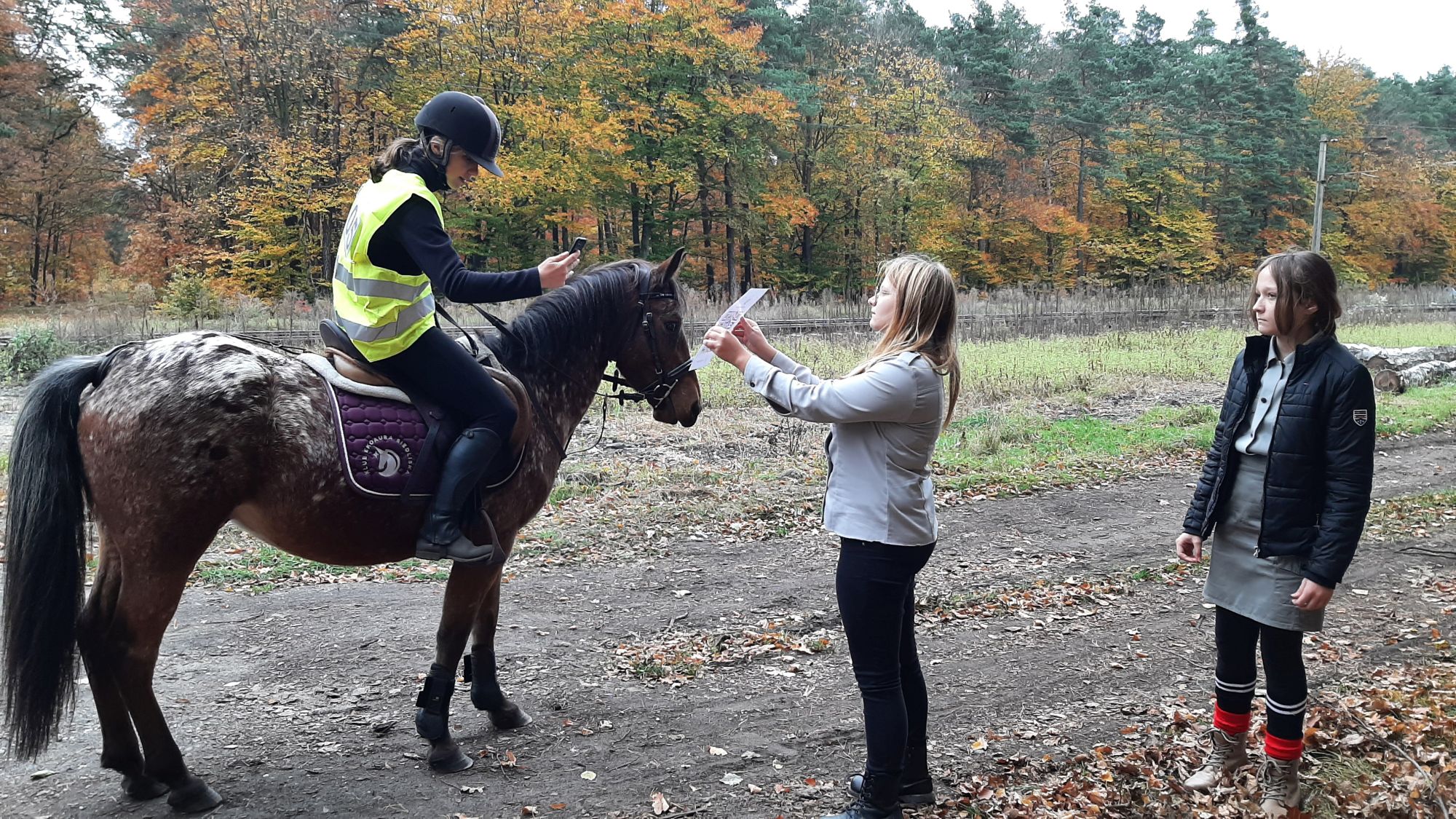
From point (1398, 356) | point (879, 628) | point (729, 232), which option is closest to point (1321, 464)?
point (879, 628)

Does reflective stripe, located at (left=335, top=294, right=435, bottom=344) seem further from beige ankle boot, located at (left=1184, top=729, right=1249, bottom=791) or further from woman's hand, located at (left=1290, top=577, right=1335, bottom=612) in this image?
beige ankle boot, located at (left=1184, top=729, right=1249, bottom=791)

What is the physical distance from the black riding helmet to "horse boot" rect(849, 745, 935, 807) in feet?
9.59

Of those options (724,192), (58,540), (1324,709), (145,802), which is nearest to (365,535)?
(58,540)

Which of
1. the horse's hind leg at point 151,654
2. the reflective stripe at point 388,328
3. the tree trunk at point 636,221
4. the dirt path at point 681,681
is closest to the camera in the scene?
the horse's hind leg at point 151,654

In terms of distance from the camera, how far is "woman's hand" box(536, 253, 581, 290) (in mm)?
3588

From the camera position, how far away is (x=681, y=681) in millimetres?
4730

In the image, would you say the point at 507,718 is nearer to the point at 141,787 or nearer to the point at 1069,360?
the point at 141,787

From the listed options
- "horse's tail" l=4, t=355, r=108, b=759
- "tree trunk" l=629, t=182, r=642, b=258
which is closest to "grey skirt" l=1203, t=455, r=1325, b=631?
"horse's tail" l=4, t=355, r=108, b=759

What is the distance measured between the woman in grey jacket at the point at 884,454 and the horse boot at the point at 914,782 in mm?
291

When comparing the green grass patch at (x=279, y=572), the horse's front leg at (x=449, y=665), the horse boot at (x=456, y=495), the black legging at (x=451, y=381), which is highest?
the black legging at (x=451, y=381)

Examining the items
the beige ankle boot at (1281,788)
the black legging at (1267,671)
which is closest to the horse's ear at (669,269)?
the black legging at (1267,671)

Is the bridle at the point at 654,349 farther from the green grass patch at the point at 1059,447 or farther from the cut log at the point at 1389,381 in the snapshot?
the cut log at the point at 1389,381

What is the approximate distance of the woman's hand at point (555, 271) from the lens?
359 cm

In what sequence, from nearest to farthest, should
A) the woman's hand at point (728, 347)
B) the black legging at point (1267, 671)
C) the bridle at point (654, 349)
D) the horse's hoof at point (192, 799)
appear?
the woman's hand at point (728, 347), the black legging at point (1267, 671), the horse's hoof at point (192, 799), the bridle at point (654, 349)
